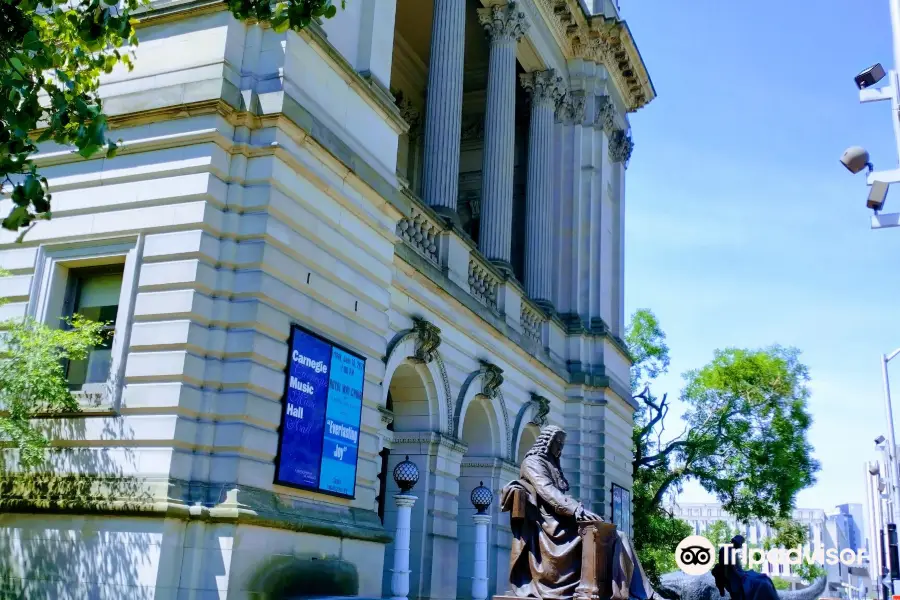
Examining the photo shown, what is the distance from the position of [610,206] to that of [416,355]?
585 inches

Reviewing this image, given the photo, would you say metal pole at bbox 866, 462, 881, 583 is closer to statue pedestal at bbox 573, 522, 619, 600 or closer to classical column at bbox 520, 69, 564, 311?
classical column at bbox 520, 69, 564, 311

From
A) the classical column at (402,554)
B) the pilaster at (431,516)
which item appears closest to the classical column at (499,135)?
the pilaster at (431,516)

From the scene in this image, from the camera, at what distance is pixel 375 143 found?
15617 mm

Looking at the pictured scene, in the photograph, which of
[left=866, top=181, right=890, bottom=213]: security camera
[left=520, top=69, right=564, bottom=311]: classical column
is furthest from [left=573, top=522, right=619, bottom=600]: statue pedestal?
[left=520, top=69, right=564, bottom=311]: classical column

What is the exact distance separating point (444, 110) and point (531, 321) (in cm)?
660

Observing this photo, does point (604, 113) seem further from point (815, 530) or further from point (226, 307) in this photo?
point (815, 530)

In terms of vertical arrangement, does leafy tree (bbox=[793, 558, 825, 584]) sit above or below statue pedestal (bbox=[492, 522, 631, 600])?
above

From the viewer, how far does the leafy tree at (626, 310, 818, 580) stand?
3981cm

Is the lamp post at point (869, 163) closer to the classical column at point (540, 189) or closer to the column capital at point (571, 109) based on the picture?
the classical column at point (540, 189)

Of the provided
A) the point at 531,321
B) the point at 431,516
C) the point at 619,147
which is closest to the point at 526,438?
the point at 531,321

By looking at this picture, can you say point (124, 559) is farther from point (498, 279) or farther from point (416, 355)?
point (498, 279)

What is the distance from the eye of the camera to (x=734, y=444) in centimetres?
4050

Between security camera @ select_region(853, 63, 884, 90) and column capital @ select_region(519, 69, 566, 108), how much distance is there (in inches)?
593

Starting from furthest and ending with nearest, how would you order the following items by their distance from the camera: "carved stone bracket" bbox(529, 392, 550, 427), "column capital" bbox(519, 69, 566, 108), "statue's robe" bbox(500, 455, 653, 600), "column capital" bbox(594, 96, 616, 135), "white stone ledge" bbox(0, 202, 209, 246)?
"column capital" bbox(594, 96, 616, 135) < "column capital" bbox(519, 69, 566, 108) < "carved stone bracket" bbox(529, 392, 550, 427) < "white stone ledge" bbox(0, 202, 209, 246) < "statue's robe" bbox(500, 455, 653, 600)
